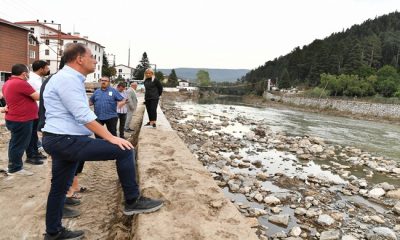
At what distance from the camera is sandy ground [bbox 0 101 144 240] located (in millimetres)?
3469

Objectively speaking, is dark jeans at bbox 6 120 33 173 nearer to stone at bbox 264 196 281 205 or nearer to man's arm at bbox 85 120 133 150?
man's arm at bbox 85 120 133 150

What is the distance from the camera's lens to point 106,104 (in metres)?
6.31

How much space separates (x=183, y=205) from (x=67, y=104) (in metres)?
1.89

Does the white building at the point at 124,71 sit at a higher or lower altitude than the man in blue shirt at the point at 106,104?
higher

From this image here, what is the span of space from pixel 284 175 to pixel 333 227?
11.2ft

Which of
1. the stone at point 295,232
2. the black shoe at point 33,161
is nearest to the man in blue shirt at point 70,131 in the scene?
Answer: the black shoe at point 33,161

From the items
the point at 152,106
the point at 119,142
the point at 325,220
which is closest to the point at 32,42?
the point at 152,106

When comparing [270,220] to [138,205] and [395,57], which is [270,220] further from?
[395,57]

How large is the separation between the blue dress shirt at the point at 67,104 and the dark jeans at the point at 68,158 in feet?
0.28

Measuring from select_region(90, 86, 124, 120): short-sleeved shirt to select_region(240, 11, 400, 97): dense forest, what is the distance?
5285 cm

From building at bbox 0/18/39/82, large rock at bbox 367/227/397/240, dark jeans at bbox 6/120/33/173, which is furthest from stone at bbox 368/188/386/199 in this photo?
building at bbox 0/18/39/82

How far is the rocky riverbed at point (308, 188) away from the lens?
18.7ft

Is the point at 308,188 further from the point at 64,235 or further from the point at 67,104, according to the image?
the point at 67,104

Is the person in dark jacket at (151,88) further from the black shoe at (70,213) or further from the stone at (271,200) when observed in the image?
the black shoe at (70,213)
